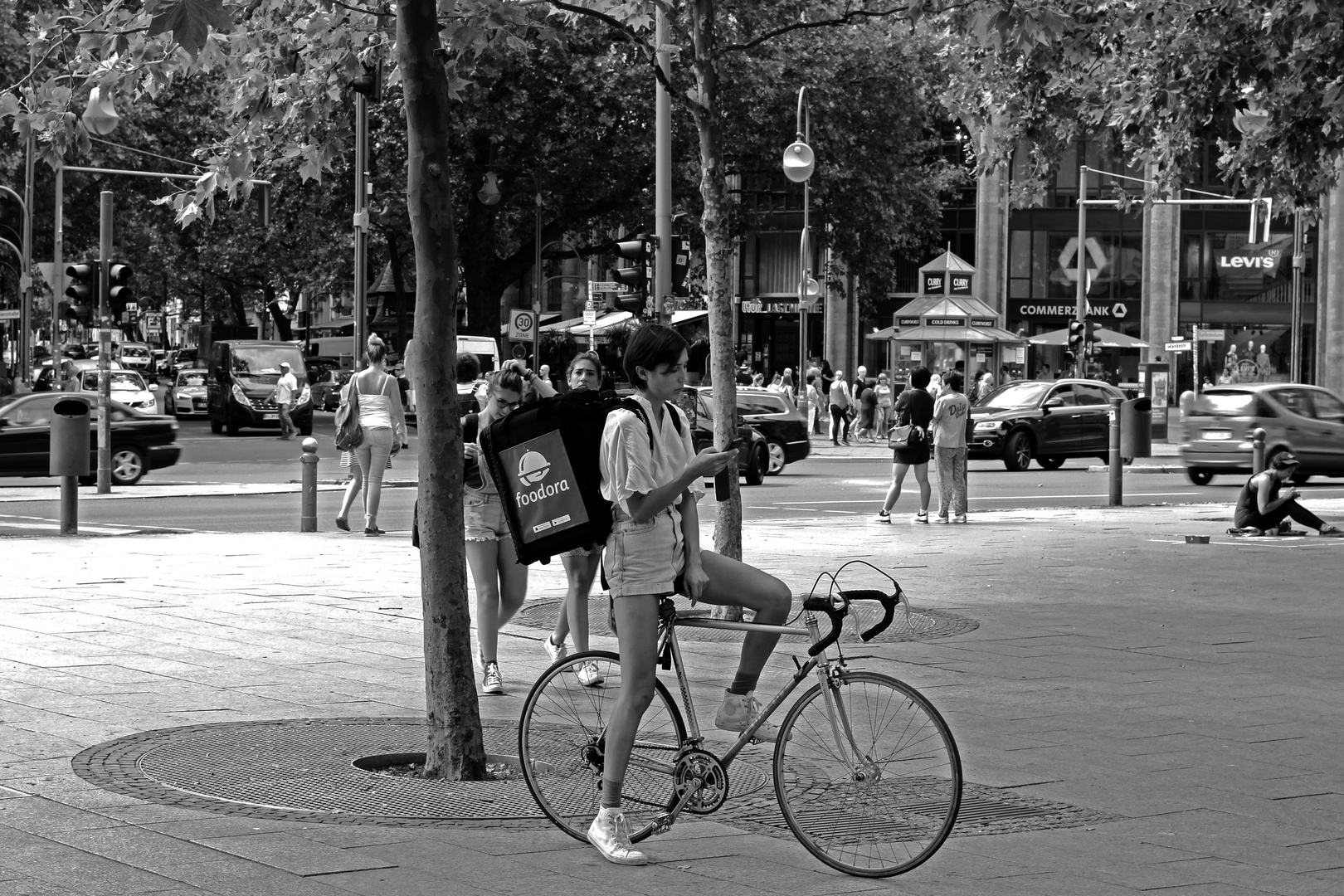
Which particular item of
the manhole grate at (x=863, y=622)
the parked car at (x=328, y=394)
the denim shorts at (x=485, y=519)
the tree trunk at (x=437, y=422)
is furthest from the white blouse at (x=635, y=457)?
the parked car at (x=328, y=394)

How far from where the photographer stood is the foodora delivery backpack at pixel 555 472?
19.2 feet

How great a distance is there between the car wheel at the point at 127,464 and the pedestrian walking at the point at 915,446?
11.4m

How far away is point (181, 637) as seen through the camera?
10.1 m

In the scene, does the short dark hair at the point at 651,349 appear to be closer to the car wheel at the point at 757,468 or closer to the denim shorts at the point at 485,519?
the denim shorts at the point at 485,519

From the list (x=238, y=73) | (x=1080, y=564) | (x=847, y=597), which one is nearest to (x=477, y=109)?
(x=1080, y=564)

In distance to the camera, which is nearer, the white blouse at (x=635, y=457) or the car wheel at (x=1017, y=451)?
the white blouse at (x=635, y=457)

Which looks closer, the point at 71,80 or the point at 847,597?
the point at 847,597

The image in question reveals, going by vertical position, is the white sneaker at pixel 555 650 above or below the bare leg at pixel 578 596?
below

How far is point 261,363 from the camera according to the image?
4497cm

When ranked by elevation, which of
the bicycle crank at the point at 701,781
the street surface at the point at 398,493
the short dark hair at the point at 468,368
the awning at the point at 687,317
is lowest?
the street surface at the point at 398,493

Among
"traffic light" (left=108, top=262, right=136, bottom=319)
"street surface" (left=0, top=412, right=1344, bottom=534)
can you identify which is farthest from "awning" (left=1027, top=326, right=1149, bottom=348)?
"traffic light" (left=108, top=262, right=136, bottom=319)

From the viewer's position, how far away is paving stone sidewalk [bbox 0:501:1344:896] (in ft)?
17.5

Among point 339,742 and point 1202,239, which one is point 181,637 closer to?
point 339,742

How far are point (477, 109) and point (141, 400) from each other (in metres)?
11.4
